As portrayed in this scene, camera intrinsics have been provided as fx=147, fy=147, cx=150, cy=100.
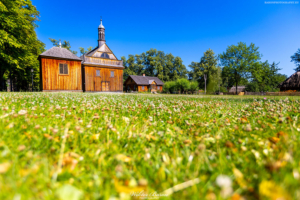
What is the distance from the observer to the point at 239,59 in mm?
44219

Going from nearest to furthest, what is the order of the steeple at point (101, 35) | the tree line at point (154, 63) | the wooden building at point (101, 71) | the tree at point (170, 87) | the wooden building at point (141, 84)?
the tree line at point (154, 63) → the wooden building at point (101, 71) → the steeple at point (101, 35) → the tree at point (170, 87) → the wooden building at point (141, 84)

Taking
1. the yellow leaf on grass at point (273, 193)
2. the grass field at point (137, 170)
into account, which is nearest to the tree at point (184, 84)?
the grass field at point (137, 170)

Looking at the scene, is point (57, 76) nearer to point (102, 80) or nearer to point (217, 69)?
point (102, 80)

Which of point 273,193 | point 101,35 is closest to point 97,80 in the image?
point 101,35

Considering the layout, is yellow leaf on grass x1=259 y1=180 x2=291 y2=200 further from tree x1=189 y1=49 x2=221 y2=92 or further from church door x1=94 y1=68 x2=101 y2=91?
tree x1=189 y1=49 x2=221 y2=92

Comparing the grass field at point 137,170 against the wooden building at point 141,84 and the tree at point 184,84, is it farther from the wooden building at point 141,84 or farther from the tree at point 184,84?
the wooden building at point 141,84

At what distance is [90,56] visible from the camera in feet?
85.0

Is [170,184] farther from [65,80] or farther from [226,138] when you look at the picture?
[65,80]

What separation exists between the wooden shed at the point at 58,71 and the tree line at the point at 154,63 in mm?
2939

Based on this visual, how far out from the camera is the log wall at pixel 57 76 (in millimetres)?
20844

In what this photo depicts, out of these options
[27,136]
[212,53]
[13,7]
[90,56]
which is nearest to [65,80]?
[90,56]

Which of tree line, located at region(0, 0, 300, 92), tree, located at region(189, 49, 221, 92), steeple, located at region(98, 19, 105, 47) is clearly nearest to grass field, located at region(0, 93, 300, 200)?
tree line, located at region(0, 0, 300, 92)

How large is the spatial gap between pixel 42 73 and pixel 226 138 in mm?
25078

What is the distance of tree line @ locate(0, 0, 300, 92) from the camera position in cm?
1909
